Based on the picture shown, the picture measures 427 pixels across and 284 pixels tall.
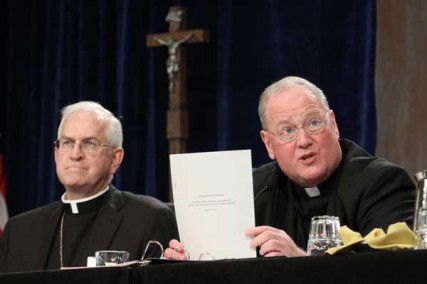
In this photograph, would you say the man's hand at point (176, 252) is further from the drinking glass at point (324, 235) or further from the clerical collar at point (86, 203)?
the clerical collar at point (86, 203)

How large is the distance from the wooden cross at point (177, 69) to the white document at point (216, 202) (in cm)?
309

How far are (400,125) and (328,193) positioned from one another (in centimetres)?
177

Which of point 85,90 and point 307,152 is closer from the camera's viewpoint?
point 307,152

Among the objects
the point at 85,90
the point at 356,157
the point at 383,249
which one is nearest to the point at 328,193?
the point at 356,157

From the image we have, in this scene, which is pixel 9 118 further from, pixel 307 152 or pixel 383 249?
pixel 383 249

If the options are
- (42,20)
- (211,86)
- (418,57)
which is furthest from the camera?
(42,20)

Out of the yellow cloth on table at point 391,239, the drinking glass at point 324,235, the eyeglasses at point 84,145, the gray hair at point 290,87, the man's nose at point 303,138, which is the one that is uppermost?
the gray hair at point 290,87

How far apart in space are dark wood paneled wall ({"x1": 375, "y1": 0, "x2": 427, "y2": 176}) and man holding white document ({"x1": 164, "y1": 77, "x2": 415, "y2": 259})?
161 centimetres

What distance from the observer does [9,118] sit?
21.8 ft

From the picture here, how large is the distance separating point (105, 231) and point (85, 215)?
0.56 feet

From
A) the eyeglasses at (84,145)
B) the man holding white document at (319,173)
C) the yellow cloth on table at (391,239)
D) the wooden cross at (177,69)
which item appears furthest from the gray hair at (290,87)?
the wooden cross at (177,69)

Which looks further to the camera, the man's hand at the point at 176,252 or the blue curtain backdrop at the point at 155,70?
the blue curtain backdrop at the point at 155,70

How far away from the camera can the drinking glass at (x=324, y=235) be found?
232 centimetres

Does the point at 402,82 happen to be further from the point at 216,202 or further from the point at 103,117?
the point at 216,202
